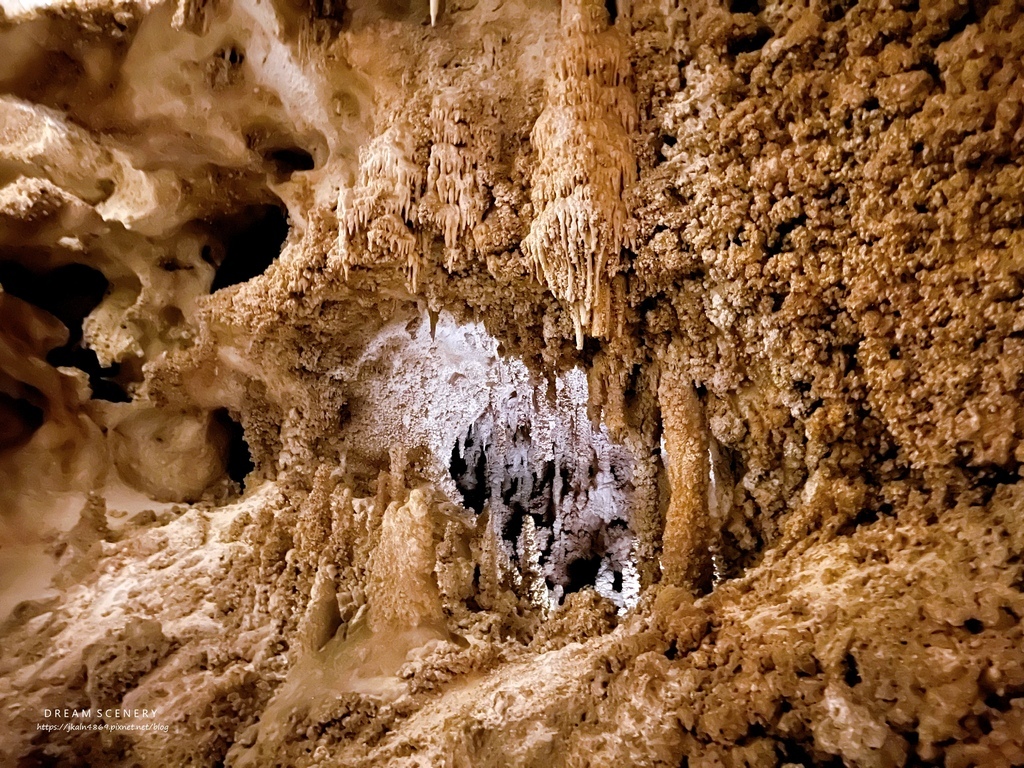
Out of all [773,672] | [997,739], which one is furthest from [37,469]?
[997,739]

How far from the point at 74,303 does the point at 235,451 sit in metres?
2.52

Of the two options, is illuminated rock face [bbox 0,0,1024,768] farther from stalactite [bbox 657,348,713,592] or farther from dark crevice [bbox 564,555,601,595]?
dark crevice [bbox 564,555,601,595]

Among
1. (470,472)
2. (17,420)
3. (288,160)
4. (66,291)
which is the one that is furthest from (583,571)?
(66,291)

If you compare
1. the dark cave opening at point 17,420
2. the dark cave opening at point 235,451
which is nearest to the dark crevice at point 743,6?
the dark cave opening at point 235,451

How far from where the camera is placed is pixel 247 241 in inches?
287

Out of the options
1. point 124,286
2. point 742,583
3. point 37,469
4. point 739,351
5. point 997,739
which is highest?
point 124,286

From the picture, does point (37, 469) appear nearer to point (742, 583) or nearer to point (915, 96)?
point (742, 583)

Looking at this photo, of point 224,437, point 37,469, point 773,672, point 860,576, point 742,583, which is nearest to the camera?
point 773,672

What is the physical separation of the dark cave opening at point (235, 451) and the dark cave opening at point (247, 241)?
1.64 meters

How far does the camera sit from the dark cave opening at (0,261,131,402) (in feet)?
22.1

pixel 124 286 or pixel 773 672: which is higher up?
pixel 124 286

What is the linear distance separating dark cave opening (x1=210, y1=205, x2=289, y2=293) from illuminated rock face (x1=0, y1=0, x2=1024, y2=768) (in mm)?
46

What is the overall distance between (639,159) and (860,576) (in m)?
2.80

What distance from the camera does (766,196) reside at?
3.41 meters
